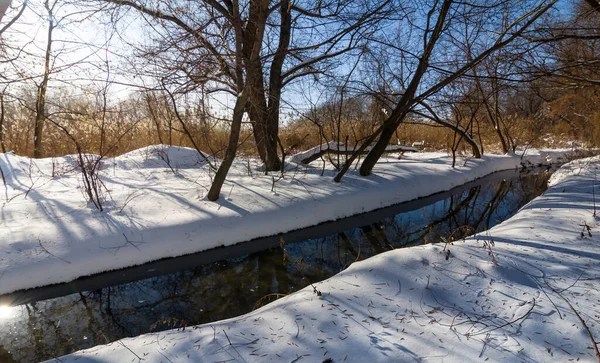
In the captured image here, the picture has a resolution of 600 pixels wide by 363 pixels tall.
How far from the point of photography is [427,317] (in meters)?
2.33

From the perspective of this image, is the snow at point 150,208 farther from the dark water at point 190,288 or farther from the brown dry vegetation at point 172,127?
the brown dry vegetation at point 172,127

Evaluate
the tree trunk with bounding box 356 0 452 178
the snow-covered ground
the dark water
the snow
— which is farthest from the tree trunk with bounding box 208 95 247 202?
the tree trunk with bounding box 356 0 452 178

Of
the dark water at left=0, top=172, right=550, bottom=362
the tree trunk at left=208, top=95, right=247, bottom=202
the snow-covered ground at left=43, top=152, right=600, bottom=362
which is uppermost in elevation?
the tree trunk at left=208, top=95, right=247, bottom=202

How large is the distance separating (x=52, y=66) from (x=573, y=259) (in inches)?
287

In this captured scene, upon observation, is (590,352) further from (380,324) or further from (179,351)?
(179,351)

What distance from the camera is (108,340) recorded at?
300 cm

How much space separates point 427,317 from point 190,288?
2.84 m

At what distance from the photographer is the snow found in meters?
4.17

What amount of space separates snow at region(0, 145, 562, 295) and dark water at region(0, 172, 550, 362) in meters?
0.25

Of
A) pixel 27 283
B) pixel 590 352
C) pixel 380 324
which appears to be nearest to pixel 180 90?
pixel 27 283

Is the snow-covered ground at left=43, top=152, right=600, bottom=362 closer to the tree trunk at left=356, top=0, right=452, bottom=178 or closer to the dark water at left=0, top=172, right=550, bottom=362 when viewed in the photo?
the dark water at left=0, top=172, right=550, bottom=362

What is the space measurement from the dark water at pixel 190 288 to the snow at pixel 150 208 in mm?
247

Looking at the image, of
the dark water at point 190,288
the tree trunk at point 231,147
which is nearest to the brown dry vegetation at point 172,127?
the tree trunk at point 231,147

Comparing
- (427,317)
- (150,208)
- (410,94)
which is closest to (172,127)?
(150,208)
